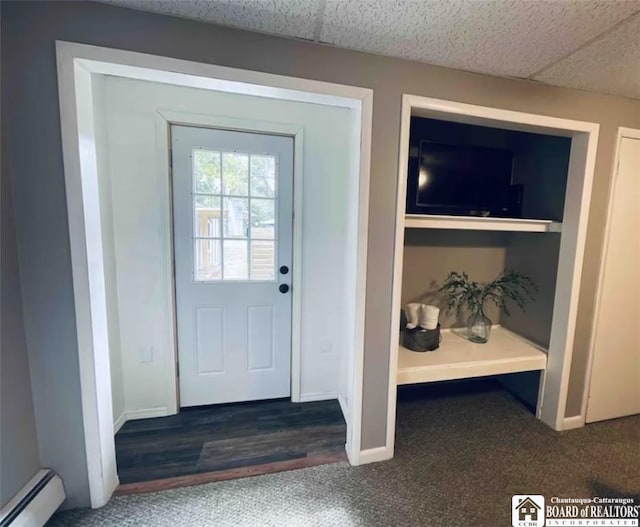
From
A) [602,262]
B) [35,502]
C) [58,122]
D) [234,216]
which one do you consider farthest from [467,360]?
[58,122]

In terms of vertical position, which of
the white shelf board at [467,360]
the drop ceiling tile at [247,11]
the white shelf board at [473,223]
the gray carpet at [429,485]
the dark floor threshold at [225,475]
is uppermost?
the drop ceiling tile at [247,11]

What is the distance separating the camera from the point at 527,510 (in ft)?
4.75

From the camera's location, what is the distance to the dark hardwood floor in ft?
5.56

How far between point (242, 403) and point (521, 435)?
1981mm

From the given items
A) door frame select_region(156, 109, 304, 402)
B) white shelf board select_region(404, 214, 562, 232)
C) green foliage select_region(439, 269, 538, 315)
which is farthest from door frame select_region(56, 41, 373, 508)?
green foliage select_region(439, 269, 538, 315)

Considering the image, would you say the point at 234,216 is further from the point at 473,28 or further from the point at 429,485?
the point at 429,485

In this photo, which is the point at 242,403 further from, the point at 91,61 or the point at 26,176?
the point at 91,61

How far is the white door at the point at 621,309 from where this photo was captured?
1883mm

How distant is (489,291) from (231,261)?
1.95m

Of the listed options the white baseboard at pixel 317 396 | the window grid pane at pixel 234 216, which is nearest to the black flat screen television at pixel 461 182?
the window grid pane at pixel 234 216

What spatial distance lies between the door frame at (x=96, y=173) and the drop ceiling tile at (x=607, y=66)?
101 centimetres

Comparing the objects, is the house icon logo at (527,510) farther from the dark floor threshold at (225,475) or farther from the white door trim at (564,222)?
the dark floor threshold at (225,475)

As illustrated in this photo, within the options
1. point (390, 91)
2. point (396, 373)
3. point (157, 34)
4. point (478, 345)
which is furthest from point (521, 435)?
point (157, 34)

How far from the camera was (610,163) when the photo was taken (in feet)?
6.02
